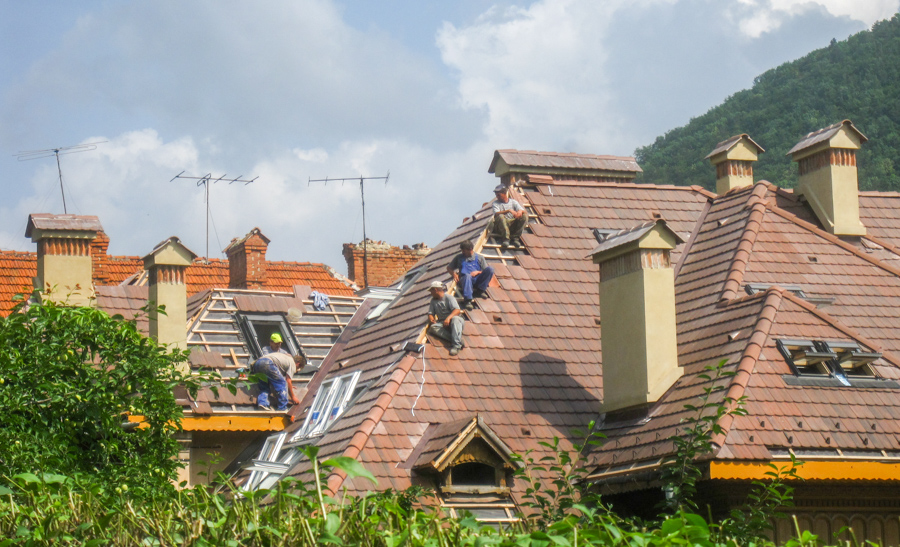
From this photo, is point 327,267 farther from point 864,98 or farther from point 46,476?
point 864,98

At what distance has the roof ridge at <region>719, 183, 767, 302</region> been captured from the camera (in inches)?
689

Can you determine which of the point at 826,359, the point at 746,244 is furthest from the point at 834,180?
the point at 826,359

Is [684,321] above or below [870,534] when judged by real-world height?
above

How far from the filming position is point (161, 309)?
1416 centimetres

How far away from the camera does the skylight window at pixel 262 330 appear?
21781 mm

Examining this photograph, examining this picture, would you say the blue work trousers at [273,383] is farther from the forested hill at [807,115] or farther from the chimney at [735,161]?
the forested hill at [807,115]

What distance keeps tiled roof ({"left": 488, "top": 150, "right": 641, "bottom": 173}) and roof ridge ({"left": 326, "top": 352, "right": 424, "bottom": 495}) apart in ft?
24.6

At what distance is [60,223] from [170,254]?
81.5 inches

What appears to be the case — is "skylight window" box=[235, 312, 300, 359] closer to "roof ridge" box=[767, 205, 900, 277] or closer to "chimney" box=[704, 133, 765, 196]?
"chimney" box=[704, 133, 765, 196]

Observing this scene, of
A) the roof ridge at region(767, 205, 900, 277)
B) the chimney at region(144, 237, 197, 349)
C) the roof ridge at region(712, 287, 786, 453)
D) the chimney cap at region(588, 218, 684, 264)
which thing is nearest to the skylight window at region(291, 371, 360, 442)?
the chimney at region(144, 237, 197, 349)

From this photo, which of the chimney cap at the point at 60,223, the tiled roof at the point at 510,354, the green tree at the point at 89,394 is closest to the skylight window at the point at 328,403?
the tiled roof at the point at 510,354

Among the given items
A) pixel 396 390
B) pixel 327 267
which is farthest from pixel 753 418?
pixel 327 267

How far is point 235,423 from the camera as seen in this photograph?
19.4 meters

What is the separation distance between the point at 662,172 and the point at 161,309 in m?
43.1
